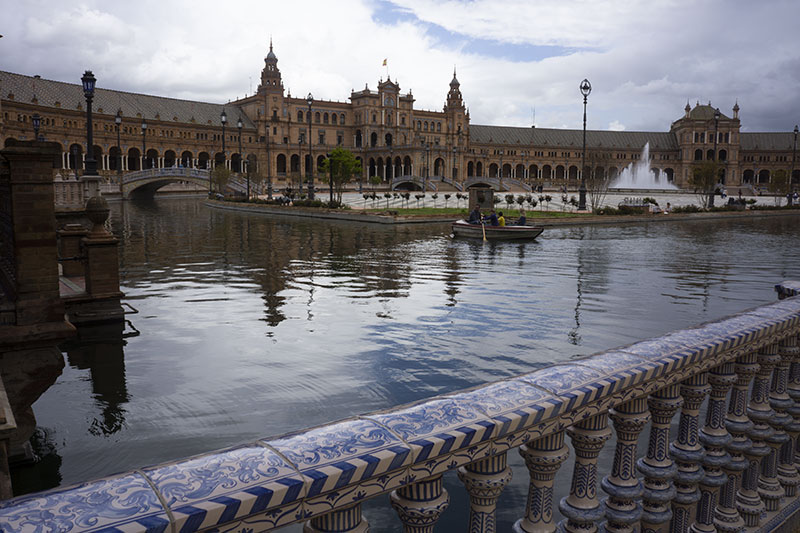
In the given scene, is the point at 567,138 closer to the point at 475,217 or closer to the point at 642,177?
the point at 642,177

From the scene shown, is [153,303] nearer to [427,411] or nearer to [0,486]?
[0,486]

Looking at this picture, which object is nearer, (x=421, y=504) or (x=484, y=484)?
(x=421, y=504)

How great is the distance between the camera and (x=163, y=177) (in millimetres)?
70188

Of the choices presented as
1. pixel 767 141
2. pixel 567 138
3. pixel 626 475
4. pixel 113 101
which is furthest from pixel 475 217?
pixel 767 141

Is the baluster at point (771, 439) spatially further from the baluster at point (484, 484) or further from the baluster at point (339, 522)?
the baluster at point (339, 522)

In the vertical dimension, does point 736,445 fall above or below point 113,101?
below

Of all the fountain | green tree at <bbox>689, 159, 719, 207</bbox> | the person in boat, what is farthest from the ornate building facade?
the person in boat

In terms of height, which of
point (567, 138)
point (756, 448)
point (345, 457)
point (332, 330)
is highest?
point (567, 138)

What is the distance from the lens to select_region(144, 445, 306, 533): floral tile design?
160 centimetres

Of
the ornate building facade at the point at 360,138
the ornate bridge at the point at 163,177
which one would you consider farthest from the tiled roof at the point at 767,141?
the ornate bridge at the point at 163,177

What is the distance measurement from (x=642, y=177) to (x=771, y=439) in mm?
129352

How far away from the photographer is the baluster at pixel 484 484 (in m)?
2.12

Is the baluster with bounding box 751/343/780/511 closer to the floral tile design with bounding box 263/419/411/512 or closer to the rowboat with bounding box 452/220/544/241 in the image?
the floral tile design with bounding box 263/419/411/512

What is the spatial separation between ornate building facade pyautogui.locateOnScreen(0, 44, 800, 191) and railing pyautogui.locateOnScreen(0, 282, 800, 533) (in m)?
80.8
